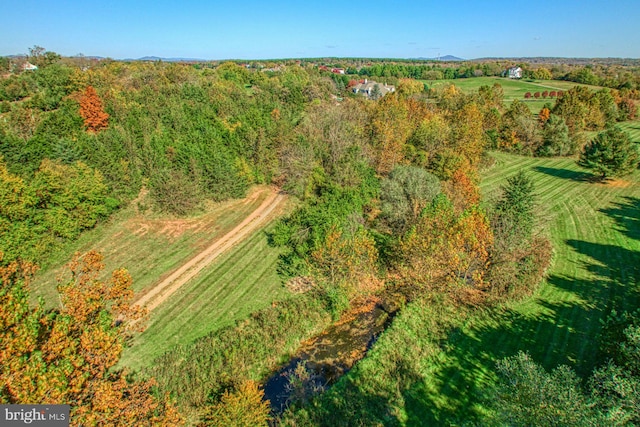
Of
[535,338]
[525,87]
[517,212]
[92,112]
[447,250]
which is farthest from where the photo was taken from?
[525,87]

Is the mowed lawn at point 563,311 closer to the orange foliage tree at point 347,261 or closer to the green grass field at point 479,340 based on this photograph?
the green grass field at point 479,340

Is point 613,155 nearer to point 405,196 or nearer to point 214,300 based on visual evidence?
point 405,196

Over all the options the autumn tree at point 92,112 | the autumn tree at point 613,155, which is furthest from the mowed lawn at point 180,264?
the autumn tree at point 613,155

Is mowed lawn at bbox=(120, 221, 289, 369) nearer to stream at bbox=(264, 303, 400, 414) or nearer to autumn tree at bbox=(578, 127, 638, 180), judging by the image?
stream at bbox=(264, 303, 400, 414)

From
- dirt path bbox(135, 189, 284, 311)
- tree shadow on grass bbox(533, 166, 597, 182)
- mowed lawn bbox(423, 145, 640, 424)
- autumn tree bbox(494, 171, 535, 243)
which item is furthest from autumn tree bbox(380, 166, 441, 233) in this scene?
tree shadow on grass bbox(533, 166, 597, 182)

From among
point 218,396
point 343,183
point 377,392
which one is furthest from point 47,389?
point 343,183

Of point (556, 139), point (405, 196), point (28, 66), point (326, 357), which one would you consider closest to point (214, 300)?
point (326, 357)

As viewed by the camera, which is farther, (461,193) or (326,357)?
(461,193)

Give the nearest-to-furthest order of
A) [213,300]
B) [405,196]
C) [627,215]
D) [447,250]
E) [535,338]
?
[535,338] → [447,250] → [213,300] → [405,196] → [627,215]
